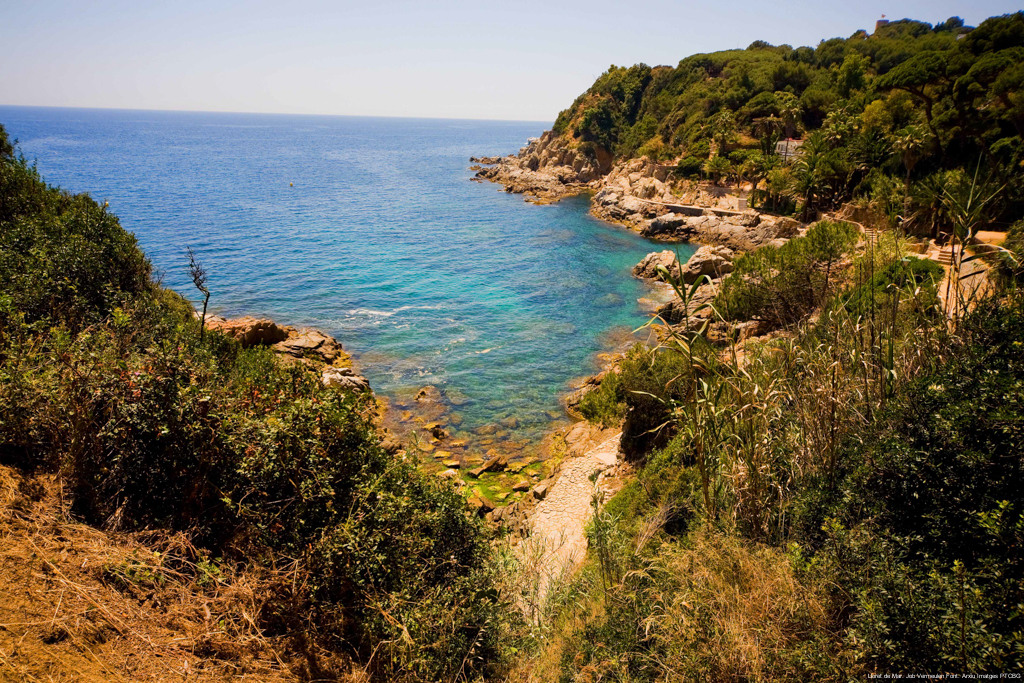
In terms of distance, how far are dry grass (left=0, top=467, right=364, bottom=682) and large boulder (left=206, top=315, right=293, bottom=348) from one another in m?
18.7

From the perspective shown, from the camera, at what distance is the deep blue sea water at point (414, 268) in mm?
26562

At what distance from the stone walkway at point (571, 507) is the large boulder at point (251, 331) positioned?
641 inches

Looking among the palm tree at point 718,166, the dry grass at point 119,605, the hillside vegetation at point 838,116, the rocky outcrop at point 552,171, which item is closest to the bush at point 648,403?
the hillside vegetation at point 838,116

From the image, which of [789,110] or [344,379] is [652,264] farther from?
[789,110]

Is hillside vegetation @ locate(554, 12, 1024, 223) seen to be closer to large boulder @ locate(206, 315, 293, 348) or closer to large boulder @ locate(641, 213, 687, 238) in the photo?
large boulder @ locate(641, 213, 687, 238)

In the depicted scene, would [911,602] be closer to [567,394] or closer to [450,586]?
[450,586]

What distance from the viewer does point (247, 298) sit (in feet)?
111

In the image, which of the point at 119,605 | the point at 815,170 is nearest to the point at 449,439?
the point at 119,605

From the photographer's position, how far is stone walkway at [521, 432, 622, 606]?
11875mm

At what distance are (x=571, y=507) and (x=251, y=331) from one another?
1832 centimetres

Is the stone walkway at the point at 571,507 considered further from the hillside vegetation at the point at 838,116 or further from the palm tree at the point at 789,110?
the palm tree at the point at 789,110

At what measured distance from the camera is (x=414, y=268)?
43.0 m

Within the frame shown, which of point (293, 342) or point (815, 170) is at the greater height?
point (815, 170)

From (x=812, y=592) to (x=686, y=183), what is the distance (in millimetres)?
59667
